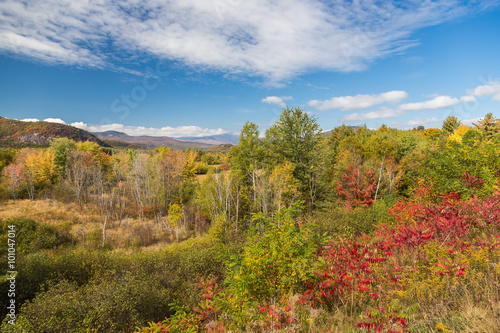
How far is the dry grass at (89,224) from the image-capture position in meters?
23.2

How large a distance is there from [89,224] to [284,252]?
3252cm

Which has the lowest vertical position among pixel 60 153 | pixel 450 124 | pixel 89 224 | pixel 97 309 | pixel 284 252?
pixel 89 224

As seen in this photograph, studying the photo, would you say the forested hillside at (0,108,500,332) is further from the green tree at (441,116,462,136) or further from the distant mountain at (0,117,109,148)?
the distant mountain at (0,117,109,148)

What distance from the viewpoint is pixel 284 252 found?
162 inches

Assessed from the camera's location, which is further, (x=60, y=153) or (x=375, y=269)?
(x=60, y=153)

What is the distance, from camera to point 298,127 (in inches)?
899

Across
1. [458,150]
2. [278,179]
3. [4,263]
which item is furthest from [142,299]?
[458,150]

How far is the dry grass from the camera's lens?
23.2m

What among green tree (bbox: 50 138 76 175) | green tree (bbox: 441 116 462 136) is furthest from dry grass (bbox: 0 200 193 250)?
green tree (bbox: 441 116 462 136)

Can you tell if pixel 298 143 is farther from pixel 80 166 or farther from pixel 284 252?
pixel 80 166

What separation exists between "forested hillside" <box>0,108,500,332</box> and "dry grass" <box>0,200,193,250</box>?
0.26 metres

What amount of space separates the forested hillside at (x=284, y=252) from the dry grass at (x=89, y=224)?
0.86 feet

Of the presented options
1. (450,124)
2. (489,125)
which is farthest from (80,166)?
(450,124)

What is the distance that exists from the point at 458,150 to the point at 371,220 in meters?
6.46
